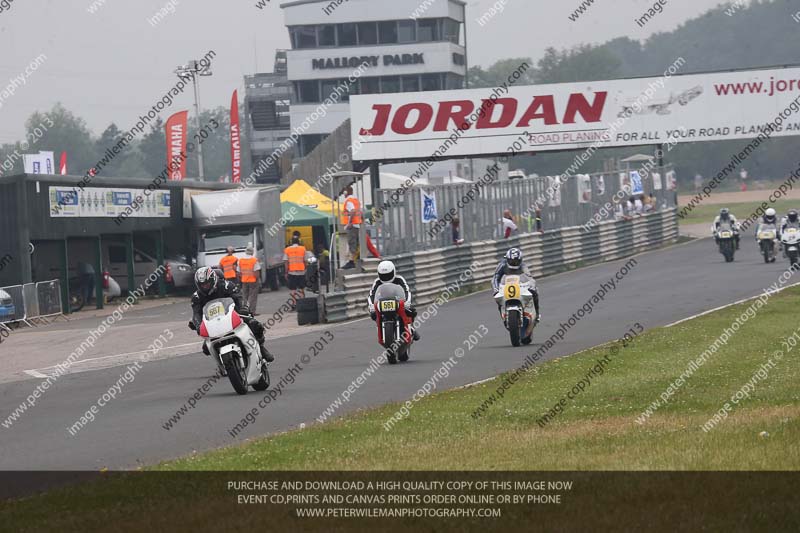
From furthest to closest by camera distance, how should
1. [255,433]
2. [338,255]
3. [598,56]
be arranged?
[598,56], [338,255], [255,433]

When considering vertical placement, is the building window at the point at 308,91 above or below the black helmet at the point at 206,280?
above

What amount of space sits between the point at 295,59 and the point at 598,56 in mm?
37010

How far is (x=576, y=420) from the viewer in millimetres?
10961

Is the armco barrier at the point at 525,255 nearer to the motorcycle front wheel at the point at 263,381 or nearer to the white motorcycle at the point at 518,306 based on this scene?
the white motorcycle at the point at 518,306

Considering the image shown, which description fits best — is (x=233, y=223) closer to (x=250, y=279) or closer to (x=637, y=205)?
(x=250, y=279)

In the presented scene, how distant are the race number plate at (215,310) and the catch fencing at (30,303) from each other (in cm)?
1747

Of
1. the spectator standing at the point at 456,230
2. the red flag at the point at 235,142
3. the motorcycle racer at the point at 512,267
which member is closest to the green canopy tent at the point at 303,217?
the spectator standing at the point at 456,230

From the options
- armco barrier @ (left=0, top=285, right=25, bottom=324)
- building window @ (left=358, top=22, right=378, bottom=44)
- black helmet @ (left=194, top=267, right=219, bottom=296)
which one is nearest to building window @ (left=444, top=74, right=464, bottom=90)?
building window @ (left=358, top=22, right=378, bottom=44)

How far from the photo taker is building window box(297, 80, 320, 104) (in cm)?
10762

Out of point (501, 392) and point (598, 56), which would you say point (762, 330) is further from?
point (598, 56)

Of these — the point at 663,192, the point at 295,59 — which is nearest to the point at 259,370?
the point at 663,192

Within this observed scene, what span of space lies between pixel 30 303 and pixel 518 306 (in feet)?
56.5

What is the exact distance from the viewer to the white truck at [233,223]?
38625 mm

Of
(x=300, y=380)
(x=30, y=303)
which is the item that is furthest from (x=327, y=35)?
(x=300, y=380)
